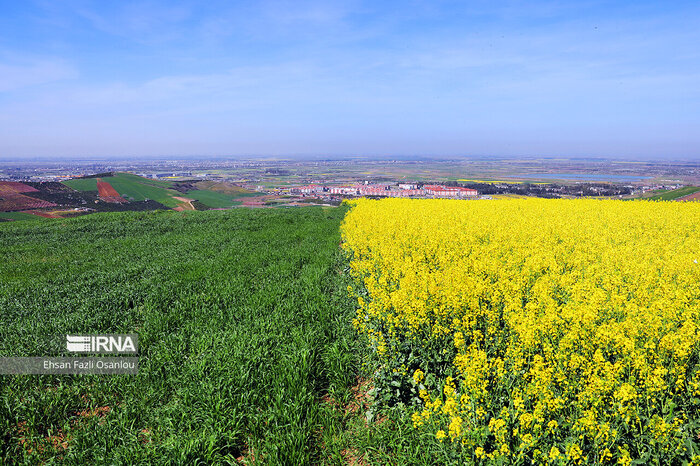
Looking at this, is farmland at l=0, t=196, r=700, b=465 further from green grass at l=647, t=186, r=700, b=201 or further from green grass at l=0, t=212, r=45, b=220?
green grass at l=0, t=212, r=45, b=220

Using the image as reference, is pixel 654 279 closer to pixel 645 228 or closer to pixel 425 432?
pixel 425 432

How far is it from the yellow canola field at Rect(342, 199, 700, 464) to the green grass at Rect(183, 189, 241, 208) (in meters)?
43.3

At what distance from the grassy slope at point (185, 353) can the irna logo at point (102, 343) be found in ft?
0.57

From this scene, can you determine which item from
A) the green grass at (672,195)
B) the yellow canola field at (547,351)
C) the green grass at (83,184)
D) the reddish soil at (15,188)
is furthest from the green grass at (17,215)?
the green grass at (672,195)

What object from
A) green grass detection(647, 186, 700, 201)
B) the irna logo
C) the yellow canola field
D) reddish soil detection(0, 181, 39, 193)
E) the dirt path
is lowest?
the irna logo

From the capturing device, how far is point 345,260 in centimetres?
1114

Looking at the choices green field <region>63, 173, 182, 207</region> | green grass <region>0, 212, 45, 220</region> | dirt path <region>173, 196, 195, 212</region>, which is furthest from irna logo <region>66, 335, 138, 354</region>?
green field <region>63, 173, 182, 207</region>

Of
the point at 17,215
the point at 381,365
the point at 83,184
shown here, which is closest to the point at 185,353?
the point at 381,365

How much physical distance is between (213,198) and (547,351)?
53.8 metres

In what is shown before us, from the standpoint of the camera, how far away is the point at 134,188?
168 feet

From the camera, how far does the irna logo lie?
18.2 ft

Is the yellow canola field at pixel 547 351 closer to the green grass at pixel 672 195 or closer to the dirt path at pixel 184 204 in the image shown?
the green grass at pixel 672 195

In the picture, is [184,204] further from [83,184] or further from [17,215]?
[83,184]

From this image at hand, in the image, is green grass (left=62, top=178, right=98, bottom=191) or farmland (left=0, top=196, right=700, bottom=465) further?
green grass (left=62, top=178, right=98, bottom=191)
